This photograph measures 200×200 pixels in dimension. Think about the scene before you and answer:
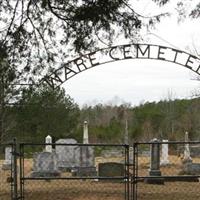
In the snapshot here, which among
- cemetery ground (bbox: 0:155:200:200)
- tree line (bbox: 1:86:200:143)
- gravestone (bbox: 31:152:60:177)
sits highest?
tree line (bbox: 1:86:200:143)

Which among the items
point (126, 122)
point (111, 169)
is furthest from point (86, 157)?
point (126, 122)

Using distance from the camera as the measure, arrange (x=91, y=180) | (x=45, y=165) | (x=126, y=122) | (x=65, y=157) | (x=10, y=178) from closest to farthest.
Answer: (x=10, y=178) → (x=91, y=180) → (x=45, y=165) → (x=65, y=157) → (x=126, y=122)

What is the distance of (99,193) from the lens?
14.2 m

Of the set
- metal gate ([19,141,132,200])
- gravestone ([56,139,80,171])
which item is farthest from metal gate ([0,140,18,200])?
gravestone ([56,139,80,171])

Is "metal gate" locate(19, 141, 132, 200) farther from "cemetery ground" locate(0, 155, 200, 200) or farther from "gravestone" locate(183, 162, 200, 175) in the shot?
"gravestone" locate(183, 162, 200, 175)

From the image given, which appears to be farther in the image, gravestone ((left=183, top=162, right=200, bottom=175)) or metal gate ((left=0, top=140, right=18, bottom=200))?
gravestone ((left=183, top=162, right=200, bottom=175))

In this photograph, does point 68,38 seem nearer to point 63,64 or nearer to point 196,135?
point 63,64

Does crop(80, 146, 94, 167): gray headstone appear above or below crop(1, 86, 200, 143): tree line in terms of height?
below

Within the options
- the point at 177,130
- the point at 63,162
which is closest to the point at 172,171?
the point at 63,162

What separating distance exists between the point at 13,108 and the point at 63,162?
10191mm

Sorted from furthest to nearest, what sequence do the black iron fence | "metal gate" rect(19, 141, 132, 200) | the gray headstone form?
the gray headstone → "metal gate" rect(19, 141, 132, 200) → the black iron fence

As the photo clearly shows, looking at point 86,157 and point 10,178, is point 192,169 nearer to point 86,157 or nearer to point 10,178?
point 86,157

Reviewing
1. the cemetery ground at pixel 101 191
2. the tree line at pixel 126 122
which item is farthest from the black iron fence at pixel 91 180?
the tree line at pixel 126 122

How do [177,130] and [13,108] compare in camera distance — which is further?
[177,130]
